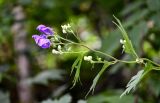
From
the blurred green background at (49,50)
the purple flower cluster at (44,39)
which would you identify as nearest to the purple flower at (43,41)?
the purple flower cluster at (44,39)

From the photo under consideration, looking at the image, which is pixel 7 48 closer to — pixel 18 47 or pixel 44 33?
pixel 18 47

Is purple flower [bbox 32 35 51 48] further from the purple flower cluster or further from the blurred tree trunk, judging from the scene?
the blurred tree trunk

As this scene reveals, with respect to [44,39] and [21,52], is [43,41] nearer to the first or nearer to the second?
[44,39]

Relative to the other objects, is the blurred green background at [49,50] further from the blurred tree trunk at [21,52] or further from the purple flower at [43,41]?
the purple flower at [43,41]

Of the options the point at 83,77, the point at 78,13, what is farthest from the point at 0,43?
the point at 78,13

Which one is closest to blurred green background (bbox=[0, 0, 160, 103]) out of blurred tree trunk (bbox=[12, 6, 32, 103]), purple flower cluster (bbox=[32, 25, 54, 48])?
blurred tree trunk (bbox=[12, 6, 32, 103])

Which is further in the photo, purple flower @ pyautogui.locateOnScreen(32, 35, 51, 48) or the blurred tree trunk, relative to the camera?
the blurred tree trunk

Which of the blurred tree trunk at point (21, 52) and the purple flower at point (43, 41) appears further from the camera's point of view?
the blurred tree trunk at point (21, 52)

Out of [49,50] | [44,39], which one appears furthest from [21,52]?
[44,39]
